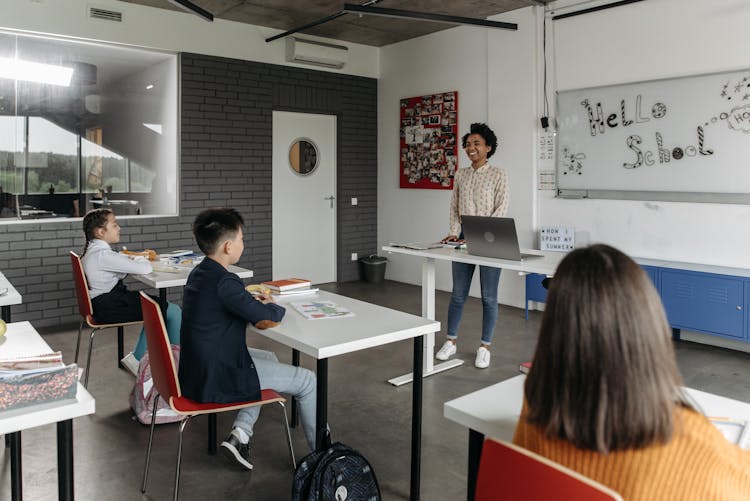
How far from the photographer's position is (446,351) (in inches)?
180

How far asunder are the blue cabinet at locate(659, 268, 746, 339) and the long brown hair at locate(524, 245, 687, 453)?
3888 millimetres

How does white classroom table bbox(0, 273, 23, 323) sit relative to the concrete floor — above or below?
above

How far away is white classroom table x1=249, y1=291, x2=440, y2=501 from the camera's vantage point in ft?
7.83

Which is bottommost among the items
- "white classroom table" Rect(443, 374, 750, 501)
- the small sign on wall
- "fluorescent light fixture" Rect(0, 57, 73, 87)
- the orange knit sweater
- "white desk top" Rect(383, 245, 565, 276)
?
"white classroom table" Rect(443, 374, 750, 501)

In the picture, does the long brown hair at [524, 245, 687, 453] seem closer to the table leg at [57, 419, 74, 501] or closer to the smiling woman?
the table leg at [57, 419, 74, 501]

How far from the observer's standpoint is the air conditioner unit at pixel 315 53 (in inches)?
281

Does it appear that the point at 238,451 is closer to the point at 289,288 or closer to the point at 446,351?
the point at 289,288

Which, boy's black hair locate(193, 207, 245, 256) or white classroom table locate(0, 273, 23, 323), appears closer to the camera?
boy's black hair locate(193, 207, 245, 256)

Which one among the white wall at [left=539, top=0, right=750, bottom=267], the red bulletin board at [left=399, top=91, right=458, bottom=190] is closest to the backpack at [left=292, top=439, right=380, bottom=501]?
the white wall at [left=539, top=0, right=750, bottom=267]

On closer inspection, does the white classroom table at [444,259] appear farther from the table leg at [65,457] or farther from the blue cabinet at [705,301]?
the table leg at [65,457]

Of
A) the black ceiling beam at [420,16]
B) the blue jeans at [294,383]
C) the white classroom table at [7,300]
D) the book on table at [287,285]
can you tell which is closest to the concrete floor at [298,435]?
the blue jeans at [294,383]

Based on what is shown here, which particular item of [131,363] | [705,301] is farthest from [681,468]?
[705,301]

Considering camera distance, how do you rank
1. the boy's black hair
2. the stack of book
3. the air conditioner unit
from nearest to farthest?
the boy's black hair < the stack of book < the air conditioner unit

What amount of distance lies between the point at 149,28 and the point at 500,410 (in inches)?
227
